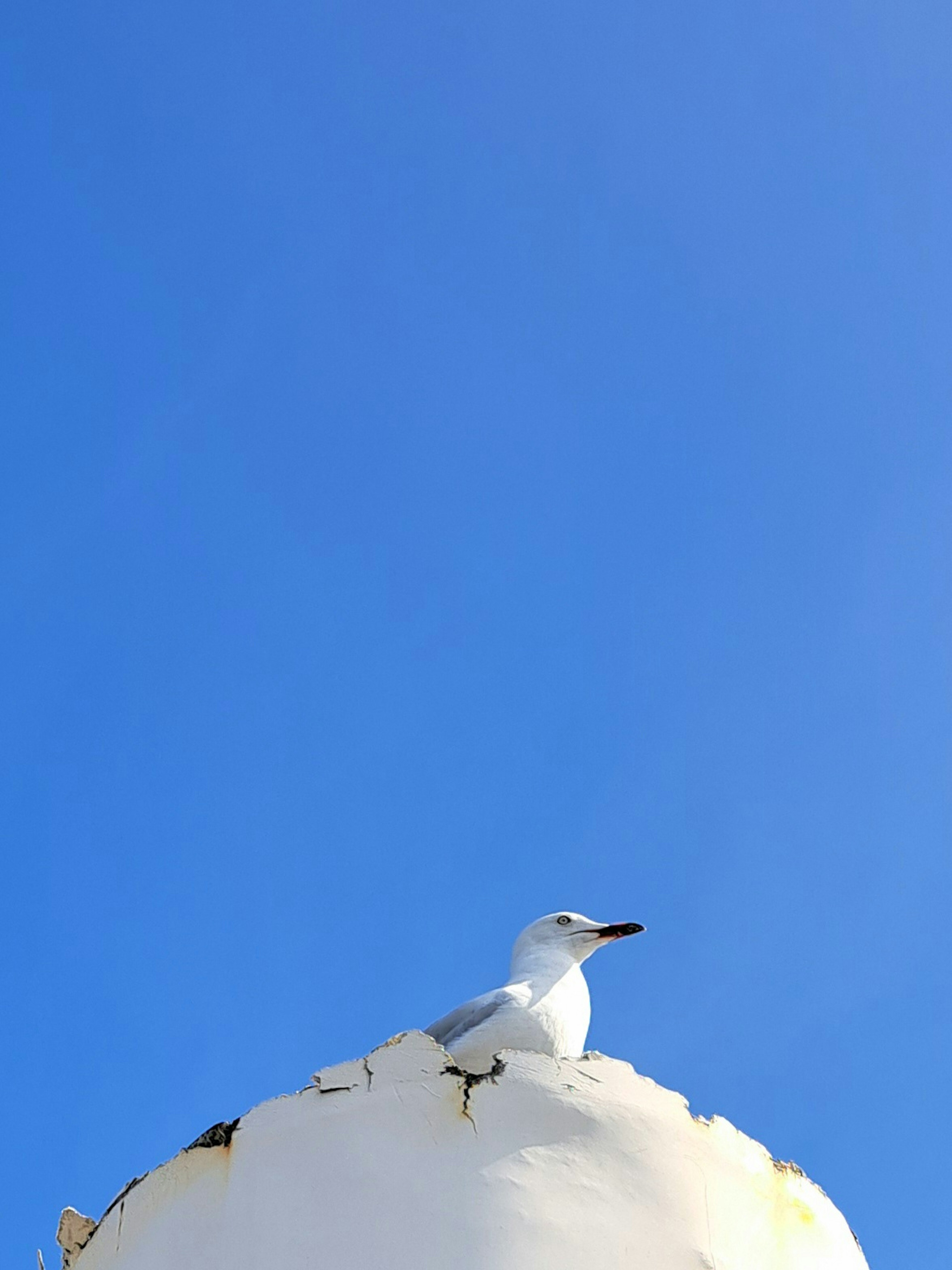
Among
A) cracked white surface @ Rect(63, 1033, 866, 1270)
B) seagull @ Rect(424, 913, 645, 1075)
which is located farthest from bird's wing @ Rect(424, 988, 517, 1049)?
cracked white surface @ Rect(63, 1033, 866, 1270)

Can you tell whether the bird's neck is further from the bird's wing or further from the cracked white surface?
the cracked white surface

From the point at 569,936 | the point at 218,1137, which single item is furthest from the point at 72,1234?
the point at 569,936

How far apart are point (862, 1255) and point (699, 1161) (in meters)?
1.01

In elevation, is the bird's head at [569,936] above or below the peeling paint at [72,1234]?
above

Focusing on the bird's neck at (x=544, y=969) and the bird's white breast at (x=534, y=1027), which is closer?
the bird's white breast at (x=534, y=1027)

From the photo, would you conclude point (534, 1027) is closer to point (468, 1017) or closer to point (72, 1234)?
point (468, 1017)

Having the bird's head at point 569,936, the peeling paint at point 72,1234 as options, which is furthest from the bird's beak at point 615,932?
the peeling paint at point 72,1234

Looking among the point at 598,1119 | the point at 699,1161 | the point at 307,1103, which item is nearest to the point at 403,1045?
the point at 307,1103

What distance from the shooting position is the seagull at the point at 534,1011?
6.55m

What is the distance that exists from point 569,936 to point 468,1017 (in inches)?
63.2

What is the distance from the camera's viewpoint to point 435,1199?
4816 mm

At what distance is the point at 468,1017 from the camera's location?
267 inches

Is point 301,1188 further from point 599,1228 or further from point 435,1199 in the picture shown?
point 599,1228

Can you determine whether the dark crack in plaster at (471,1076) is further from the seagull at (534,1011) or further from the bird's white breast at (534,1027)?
the bird's white breast at (534,1027)
